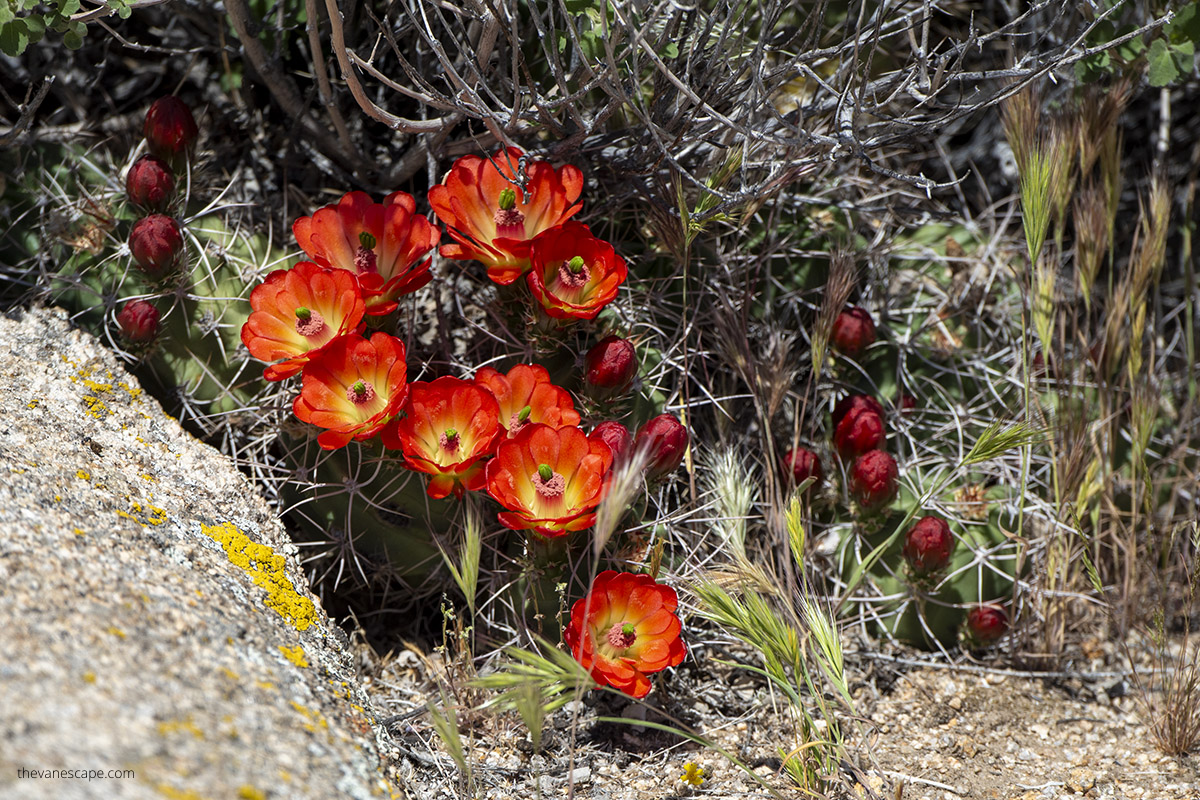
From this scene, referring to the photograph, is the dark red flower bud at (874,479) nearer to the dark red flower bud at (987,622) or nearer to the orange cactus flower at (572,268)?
the dark red flower bud at (987,622)

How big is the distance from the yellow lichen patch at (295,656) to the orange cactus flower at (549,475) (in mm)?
407

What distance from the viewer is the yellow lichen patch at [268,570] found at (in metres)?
1.60

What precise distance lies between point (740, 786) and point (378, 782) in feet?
Answer: 2.52

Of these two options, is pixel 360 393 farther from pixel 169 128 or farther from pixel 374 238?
pixel 169 128

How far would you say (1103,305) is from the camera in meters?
2.66

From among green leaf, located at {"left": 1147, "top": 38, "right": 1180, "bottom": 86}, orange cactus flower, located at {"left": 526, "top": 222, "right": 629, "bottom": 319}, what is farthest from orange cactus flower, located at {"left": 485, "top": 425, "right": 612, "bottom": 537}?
green leaf, located at {"left": 1147, "top": 38, "right": 1180, "bottom": 86}

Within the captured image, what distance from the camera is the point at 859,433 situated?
2.13 m

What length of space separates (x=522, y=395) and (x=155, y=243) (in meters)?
0.86

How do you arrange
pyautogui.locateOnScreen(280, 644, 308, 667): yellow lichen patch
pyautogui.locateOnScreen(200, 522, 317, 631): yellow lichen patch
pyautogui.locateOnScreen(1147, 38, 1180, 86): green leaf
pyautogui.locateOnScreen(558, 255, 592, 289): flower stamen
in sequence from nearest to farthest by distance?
pyautogui.locateOnScreen(280, 644, 308, 667): yellow lichen patch, pyautogui.locateOnScreen(200, 522, 317, 631): yellow lichen patch, pyautogui.locateOnScreen(558, 255, 592, 289): flower stamen, pyautogui.locateOnScreen(1147, 38, 1180, 86): green leaf

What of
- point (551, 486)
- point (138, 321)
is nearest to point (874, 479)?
point (551, 486)

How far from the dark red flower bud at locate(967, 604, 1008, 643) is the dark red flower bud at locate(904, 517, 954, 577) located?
0.48ft

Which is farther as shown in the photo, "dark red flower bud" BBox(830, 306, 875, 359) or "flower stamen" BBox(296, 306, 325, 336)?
"dark red flower bud" BBox(830, 306, 875, 359)

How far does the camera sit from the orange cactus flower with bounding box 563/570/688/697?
169 centimetres

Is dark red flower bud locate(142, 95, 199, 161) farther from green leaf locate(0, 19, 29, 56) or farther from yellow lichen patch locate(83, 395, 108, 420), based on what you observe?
yellow lichen patch locate(83, 395, 108, 420)
